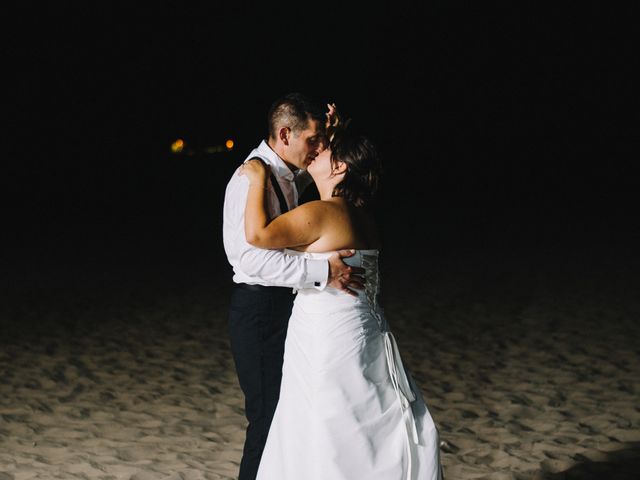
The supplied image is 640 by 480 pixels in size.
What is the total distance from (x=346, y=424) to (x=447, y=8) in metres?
54.1

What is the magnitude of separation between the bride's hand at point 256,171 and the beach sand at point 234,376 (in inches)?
85.3

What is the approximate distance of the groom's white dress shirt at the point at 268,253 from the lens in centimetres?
317

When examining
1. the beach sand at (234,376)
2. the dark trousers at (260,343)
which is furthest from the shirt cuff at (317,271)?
the beach sand at (234,376)

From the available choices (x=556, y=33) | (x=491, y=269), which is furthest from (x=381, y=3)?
(x=491, y=269)

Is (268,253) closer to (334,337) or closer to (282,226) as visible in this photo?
(282,226)

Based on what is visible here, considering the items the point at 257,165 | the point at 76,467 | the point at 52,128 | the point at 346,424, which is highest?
the point at 52,128

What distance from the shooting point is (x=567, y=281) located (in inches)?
460

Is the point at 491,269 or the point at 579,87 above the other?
the point at 579,87

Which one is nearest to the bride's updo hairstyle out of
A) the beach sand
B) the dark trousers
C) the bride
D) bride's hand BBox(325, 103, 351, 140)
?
the bride

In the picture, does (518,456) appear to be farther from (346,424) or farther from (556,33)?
(556,33)

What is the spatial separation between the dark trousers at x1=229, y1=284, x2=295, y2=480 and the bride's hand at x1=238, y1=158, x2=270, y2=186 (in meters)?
0.49

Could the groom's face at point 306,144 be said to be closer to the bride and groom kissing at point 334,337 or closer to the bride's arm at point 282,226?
the bride and groom kissing at point 334,337

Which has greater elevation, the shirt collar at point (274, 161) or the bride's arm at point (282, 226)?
the shirt collar at point (274, 161)

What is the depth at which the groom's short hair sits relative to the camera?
352 centimetres
